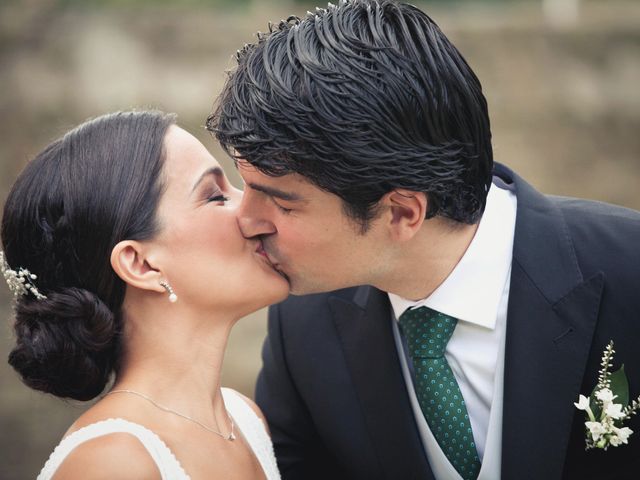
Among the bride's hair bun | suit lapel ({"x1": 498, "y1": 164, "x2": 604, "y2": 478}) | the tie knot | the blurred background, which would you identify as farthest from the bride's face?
the blurred background

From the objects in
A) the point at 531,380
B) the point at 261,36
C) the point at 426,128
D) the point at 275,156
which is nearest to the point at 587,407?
the point at 531,380

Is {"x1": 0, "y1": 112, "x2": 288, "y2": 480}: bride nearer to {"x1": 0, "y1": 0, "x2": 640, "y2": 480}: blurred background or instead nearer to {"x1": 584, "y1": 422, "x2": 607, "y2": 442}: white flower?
{"x1": 584, "y1": 422, "x2": 607, "y2": 442}: white flower

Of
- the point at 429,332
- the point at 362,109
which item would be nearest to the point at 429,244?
the point at 429,332

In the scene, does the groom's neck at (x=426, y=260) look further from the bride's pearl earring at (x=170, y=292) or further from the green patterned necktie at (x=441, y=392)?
the bride's pearl earring at (x=170, y=292)

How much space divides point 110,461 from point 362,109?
140cm

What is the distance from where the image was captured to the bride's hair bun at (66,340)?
295 cm

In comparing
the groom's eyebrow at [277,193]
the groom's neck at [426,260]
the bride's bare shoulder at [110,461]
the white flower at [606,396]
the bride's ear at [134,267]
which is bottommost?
the bride's bare shoulder at [110,461]

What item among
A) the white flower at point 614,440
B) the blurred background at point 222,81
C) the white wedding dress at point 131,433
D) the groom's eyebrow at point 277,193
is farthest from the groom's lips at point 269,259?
the blurred background at point 222,81

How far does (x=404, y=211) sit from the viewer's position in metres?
3.24

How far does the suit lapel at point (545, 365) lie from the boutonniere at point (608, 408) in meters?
0.09

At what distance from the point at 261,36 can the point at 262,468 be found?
1617 millimetres

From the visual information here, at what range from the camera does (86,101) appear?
755 cm

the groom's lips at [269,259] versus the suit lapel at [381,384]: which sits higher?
the groom's lips at [269,259]

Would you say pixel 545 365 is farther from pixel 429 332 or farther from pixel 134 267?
pixel 134 267
